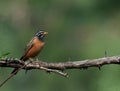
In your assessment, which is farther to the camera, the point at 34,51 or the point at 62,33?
the point at 62,33

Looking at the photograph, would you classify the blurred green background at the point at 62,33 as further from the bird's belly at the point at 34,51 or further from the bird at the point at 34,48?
the bird's belly at the point at 34,51

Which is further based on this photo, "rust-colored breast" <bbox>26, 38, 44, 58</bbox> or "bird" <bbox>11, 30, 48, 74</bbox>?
"rust-colored breast" <bbox>26, 38, 44, 58</bbox>

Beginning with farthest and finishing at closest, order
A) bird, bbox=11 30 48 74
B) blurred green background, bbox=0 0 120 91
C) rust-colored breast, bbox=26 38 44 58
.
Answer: blurred green background, bbox=0 0 120 91, rust-colored breast, bbox=26 38 44 58, bird, bbox=11 30 48 74

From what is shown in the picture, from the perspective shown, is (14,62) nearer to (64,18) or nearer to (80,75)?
(80,75)

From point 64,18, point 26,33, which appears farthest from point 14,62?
point 64,18

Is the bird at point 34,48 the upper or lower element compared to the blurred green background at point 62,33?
lower

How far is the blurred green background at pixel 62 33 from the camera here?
27016mm

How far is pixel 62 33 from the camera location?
110ft

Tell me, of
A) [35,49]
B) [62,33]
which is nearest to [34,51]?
[35,49]

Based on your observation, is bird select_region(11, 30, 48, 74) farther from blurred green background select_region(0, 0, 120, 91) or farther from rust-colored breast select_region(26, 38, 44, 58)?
blurred green background select_region(0, 0, 120, 91)

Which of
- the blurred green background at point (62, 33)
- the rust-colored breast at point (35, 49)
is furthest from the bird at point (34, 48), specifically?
the blurred green background at point (62, 33)

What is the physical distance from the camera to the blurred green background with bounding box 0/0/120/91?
27016mm

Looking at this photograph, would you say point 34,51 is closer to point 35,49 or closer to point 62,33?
point 35,49

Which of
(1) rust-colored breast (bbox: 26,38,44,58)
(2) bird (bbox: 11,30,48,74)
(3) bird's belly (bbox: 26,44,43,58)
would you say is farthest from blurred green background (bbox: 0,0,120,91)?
(3) bird's belly (bbox: 26,44,43,58)
